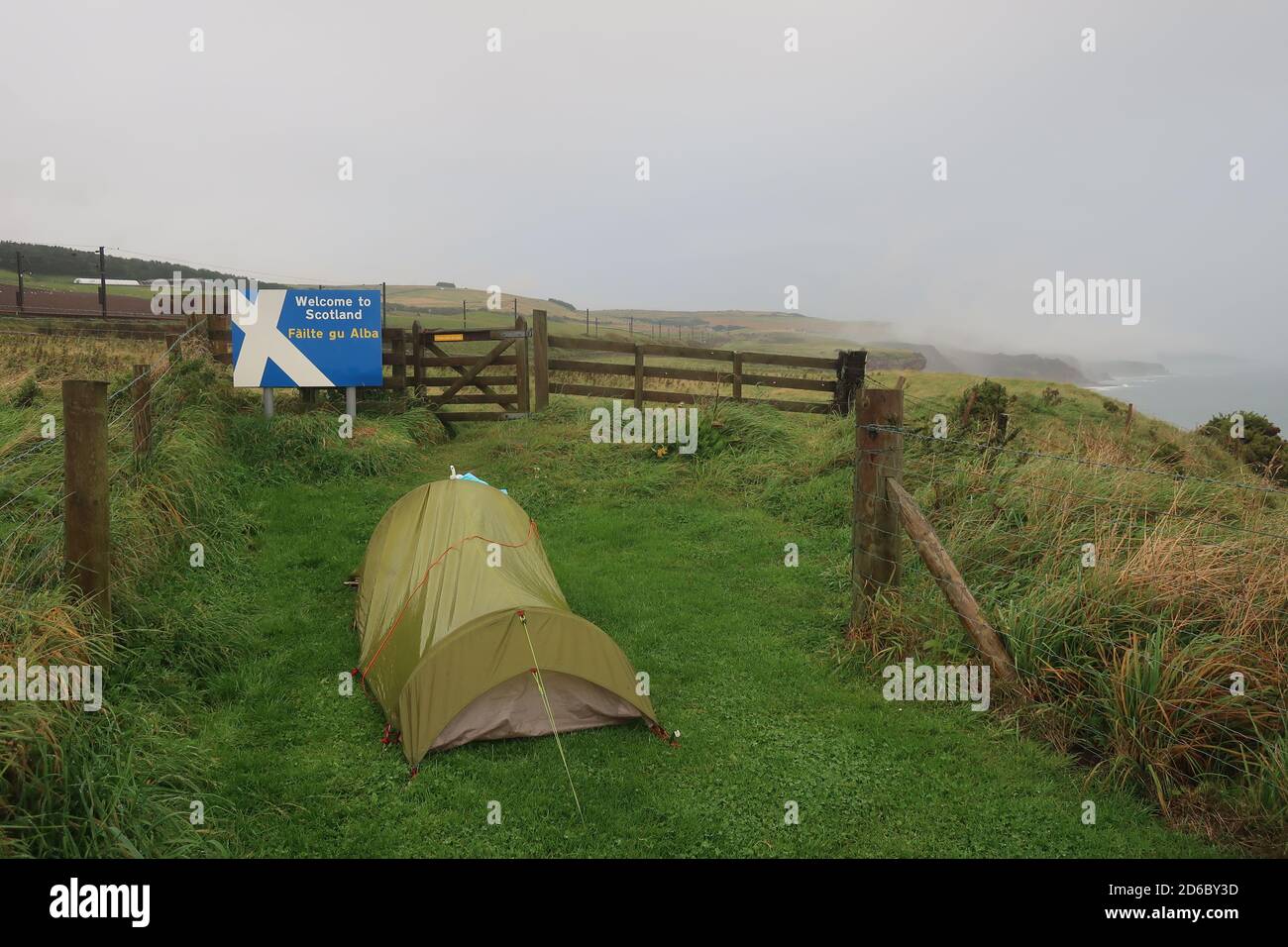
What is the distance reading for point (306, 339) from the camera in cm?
1248

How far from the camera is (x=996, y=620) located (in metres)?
5.54

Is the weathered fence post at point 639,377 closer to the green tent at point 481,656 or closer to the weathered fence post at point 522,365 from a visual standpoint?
the weathered fence post at point 522,365

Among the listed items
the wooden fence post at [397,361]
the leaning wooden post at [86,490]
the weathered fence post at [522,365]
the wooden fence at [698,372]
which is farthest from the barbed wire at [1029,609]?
the wooden fence post at [397,361]

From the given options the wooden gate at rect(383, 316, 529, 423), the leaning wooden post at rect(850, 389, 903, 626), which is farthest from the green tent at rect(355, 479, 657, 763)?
the wooden gate at rect(383, 316, 529, 423)

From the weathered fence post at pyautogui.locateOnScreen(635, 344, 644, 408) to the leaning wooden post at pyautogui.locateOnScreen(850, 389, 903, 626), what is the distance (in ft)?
25.6

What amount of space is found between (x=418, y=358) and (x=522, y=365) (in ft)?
6.10

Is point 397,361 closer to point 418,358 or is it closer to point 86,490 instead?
point 418,358

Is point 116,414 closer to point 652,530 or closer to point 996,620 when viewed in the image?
point 652,530

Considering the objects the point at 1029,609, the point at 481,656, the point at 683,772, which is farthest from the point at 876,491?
the point at 481,656

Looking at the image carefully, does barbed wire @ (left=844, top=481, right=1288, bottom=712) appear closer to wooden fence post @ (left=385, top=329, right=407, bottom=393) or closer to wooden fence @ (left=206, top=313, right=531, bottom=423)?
wooden fence @ (left=206, top=313, right=531, bottom=423)

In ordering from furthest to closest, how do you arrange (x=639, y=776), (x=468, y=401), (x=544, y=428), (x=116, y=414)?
(x=468, y=401), (x=544, y=428), (x=116, y=414), (x=639, y=776)

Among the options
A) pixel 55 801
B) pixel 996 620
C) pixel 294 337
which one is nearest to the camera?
pixel 55 801
